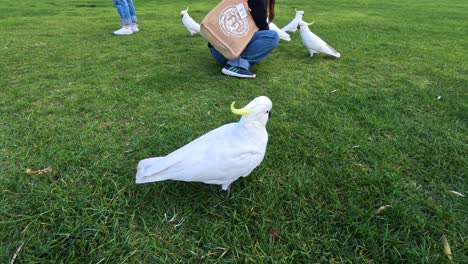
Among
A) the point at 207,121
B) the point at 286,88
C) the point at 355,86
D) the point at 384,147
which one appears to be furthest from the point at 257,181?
the point at 355,86

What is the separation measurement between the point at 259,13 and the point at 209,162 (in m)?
2.36

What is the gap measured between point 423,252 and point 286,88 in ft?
6.90

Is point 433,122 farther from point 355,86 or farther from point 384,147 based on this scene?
point 355,86

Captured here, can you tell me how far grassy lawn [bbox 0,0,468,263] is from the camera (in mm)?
1582

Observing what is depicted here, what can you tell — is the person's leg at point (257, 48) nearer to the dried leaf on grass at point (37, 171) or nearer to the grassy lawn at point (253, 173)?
the grassy lawn at point (253, 173)

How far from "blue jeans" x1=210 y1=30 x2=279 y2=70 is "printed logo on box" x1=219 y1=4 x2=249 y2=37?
0.27 meters

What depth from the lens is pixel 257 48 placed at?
3621mm

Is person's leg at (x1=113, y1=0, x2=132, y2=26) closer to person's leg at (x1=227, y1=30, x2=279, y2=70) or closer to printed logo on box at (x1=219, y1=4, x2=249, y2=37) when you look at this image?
person's leg at (x1=227, y1=30, x2=279, y2=70)


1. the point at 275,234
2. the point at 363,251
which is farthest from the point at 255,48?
the point at 363,251

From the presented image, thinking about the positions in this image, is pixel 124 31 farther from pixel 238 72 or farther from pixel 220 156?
pixel 220 156

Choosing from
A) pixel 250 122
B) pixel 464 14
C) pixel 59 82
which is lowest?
pixel 464 14

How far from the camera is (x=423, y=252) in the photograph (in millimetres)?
1521

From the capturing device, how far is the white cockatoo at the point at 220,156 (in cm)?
166

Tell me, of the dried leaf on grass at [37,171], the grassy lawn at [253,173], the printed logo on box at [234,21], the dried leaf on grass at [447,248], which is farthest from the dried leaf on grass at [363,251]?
the printed logo on box at [234,21]
